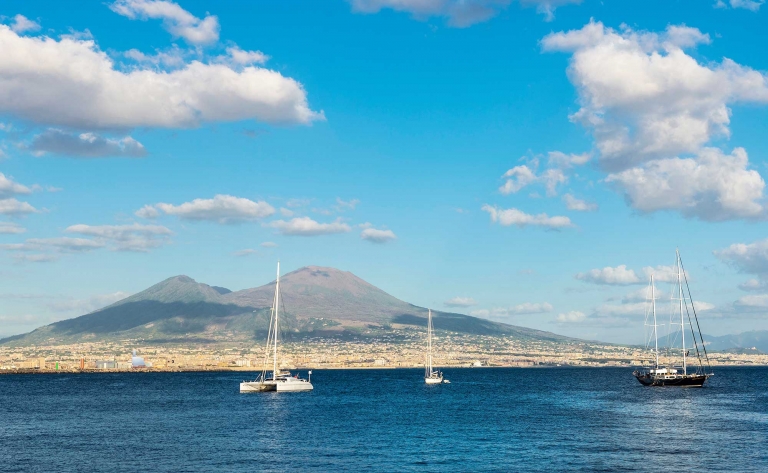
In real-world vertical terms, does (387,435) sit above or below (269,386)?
below

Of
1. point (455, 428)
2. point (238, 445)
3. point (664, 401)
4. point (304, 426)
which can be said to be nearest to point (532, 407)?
point (664, 401)

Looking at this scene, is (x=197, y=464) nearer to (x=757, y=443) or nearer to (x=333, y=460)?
(x=333, y=460)

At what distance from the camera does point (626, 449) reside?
242 ft

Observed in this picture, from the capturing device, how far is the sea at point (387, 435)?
220ft

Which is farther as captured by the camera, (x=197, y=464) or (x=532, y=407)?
(x=532, y=407)

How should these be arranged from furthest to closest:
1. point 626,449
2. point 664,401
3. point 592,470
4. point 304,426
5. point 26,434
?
1. point 664,401
2. point 304,426
3. point 26,434
4. point 626,449
5. point 592,470

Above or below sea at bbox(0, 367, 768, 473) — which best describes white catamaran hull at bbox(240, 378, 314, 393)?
above

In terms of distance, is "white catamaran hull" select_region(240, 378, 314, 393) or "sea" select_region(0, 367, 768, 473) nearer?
"sea" select_region(0, 367, 768, 473)

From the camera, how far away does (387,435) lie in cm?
8769

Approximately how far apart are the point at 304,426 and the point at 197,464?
31.0 meters

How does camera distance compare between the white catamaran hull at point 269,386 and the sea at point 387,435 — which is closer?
the sea at point 387,435

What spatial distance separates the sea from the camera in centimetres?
6700

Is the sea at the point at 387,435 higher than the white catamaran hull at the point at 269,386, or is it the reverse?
the white catamaran hull at the point at 269,386

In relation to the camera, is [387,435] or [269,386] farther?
[269,386]
